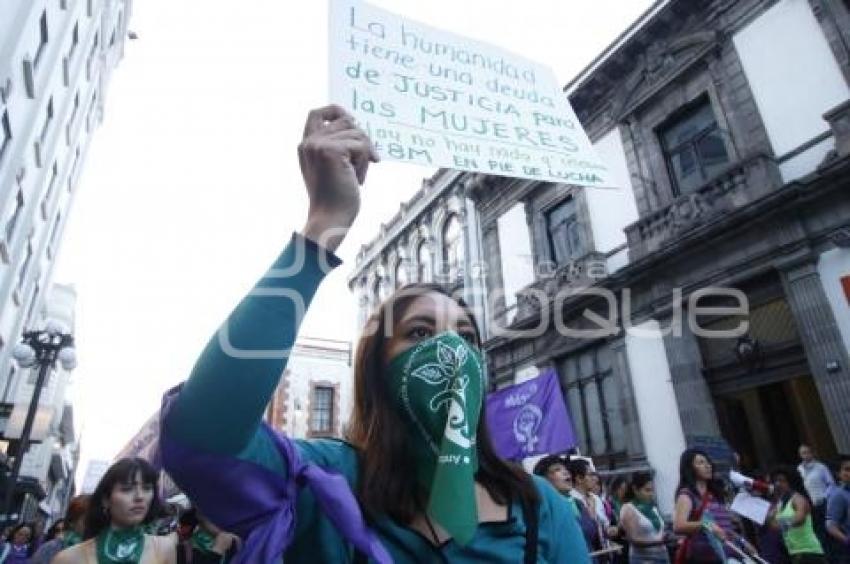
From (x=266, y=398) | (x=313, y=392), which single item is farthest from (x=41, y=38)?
(x=313, y=392)

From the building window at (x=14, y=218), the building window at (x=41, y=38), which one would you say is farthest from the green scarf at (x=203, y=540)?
the building window at (x=41, y=38)

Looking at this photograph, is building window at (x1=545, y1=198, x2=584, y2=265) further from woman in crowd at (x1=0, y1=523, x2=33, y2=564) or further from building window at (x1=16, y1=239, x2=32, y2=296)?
building window at (x1=16, y1=239, x2=32, y2=296)

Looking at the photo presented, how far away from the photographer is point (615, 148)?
42.4 ft

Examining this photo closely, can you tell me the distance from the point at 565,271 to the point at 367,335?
12.1m

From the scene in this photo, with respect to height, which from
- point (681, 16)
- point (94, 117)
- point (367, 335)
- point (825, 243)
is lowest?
point (367, 335)

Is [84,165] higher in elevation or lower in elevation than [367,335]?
higher

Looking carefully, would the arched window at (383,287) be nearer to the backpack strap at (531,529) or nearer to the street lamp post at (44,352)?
the street lamp post at (44,352)

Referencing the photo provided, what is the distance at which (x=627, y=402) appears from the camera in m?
10.9

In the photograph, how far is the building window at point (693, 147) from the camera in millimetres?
10844

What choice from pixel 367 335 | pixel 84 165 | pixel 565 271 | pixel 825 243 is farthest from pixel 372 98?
pixel 84 165

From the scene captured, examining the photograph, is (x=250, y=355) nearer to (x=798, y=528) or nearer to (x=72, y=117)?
(x=798, y=528)

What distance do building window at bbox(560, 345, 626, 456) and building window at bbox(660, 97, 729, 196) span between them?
3.94 m

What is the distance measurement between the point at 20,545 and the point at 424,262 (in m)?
14.5

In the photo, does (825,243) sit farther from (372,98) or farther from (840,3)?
(372,98)
